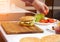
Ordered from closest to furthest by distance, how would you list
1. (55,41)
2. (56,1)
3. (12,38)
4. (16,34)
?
(55,41), (12,38), (16,34), (56,1)

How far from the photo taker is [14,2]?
13.5ft

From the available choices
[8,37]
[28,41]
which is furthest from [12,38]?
[28,41]

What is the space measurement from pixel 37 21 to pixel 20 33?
1.33ft

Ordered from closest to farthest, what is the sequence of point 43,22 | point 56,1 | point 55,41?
point 55,41, point 43,22, point 56,1

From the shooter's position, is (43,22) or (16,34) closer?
(16,34)

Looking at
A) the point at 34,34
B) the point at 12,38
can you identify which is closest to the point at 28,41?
the point at 12,38

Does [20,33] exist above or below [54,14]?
above

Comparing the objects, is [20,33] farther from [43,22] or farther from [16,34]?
[43,22]

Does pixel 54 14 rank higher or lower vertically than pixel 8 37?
lower

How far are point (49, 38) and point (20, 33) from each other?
44cm

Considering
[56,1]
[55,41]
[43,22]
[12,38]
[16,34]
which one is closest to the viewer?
[55,41]

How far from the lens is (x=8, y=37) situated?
105 centimetres

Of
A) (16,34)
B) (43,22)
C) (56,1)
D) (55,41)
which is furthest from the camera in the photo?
(56,1)

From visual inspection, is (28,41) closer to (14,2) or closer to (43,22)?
(43,22)
